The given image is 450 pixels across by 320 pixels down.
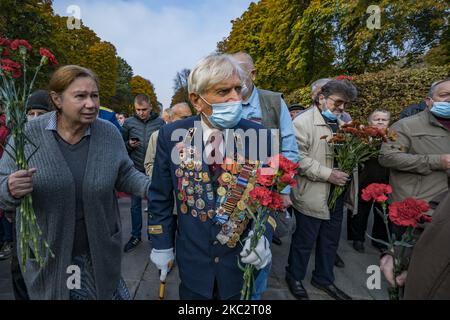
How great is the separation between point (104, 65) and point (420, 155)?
39.5 metres

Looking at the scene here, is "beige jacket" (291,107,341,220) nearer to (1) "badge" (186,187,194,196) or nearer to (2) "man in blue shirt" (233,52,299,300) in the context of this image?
(2) "man in blue shirt" (233,52,299,300)

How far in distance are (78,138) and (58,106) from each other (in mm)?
242

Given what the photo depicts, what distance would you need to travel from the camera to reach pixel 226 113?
1.78 m

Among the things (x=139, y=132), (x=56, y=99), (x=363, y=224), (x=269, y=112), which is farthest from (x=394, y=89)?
(x=56, y=99)

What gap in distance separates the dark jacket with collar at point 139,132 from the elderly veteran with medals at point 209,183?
2882 mm

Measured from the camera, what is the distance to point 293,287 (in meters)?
3.24

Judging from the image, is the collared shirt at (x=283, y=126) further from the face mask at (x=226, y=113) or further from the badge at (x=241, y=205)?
the badge at (x=241, y=205)

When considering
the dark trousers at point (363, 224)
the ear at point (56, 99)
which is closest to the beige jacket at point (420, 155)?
the dark trousers at point (363, 224)

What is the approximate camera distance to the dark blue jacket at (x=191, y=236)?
5.80 ft

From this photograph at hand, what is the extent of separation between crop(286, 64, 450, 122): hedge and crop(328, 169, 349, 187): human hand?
16.5ft

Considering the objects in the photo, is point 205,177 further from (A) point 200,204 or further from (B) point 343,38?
(B) point 343,38

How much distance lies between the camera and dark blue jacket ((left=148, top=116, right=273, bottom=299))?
5.80ft

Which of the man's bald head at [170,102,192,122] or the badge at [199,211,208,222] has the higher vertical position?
the man's bald head at [170,102,192,122]

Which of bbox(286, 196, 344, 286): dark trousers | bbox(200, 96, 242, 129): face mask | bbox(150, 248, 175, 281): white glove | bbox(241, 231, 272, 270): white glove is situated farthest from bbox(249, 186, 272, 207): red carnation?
bbox(286, 196, 344, 286): dark trousers
